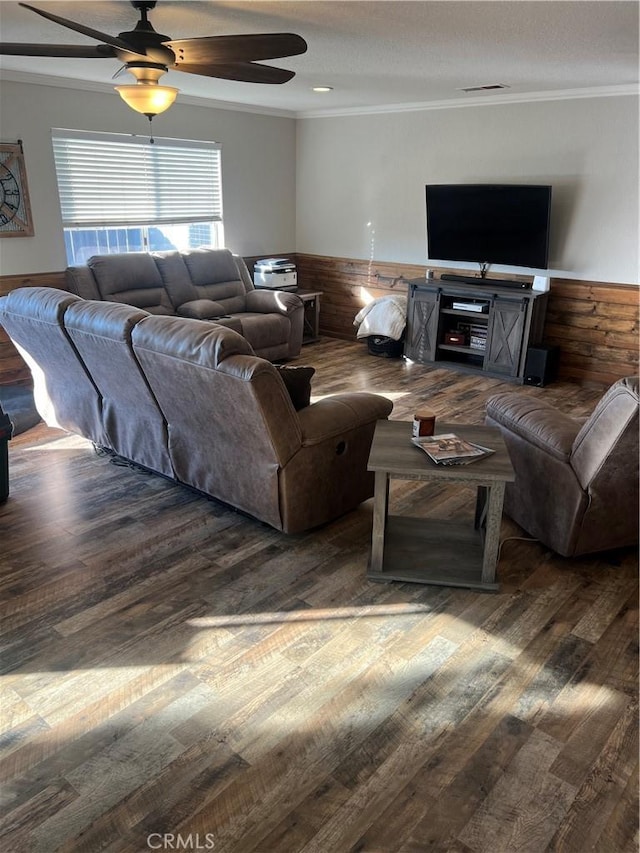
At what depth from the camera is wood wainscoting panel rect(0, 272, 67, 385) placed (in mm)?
5137

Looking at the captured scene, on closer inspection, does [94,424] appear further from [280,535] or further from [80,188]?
[80,188]

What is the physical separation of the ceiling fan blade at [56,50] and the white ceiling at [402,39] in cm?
36

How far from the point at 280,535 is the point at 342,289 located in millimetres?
4632

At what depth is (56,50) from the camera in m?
2.68

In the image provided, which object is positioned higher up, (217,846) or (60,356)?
(60,356)

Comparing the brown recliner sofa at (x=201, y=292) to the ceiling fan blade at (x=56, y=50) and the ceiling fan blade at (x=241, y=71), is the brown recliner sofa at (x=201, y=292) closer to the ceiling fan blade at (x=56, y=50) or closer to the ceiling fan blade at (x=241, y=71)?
the ceiling fan blade at (x=241, y=71)

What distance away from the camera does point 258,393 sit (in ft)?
8.40

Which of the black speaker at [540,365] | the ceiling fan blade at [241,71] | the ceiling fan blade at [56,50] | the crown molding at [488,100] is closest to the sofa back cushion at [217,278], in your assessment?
the crown molding at [488,100]

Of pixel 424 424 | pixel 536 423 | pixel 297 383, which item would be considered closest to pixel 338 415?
pixel 297 383

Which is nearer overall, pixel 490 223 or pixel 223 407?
pixel 223 407

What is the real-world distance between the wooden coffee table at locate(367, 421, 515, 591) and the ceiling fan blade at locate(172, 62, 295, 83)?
1.76 metres

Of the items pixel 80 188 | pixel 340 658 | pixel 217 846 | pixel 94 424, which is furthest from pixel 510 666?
pixel 80 188

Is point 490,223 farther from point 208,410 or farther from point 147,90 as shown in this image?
point 208,410

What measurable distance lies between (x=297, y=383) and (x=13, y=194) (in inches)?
136
